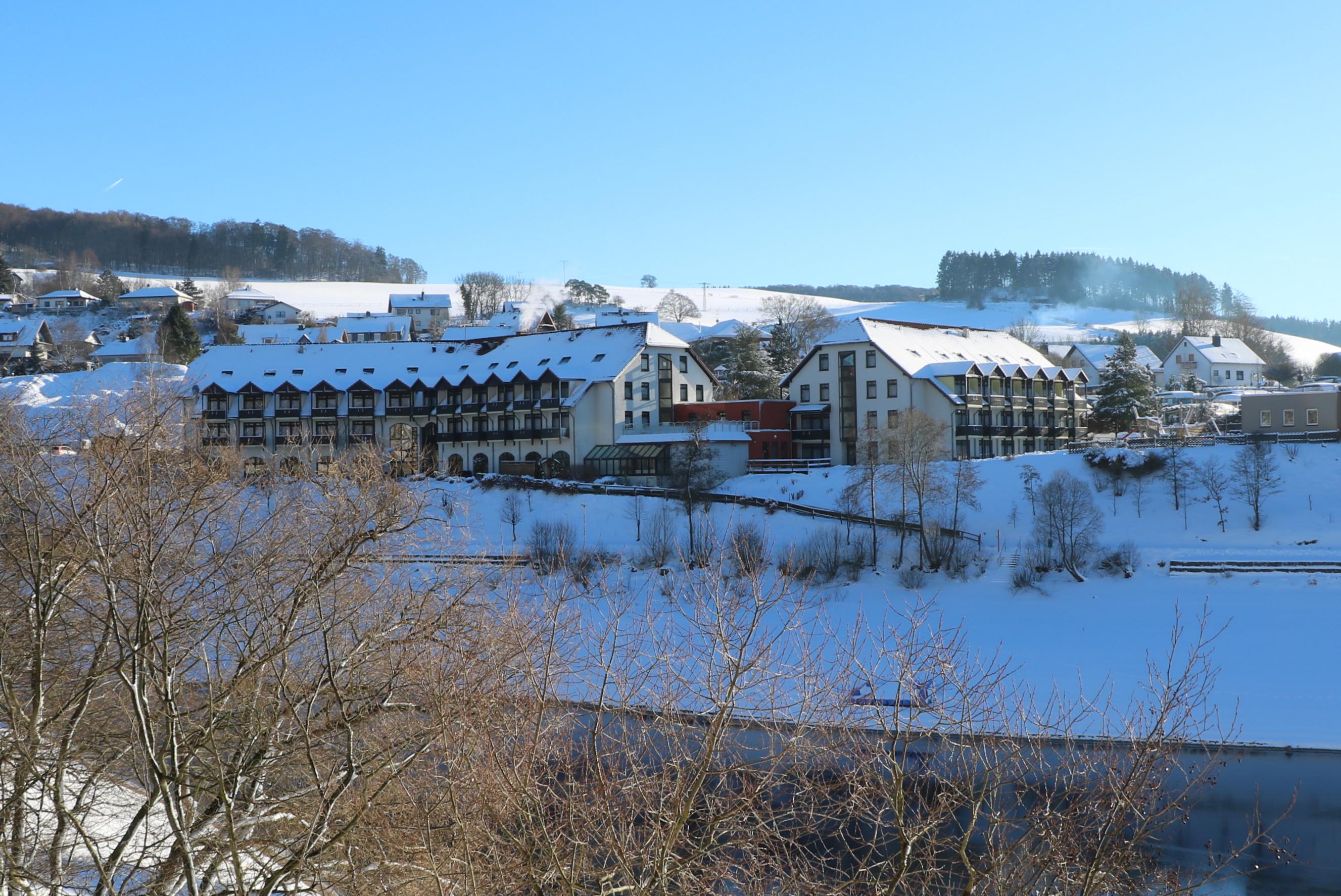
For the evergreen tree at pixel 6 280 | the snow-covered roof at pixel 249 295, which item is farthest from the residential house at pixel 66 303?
the snow-covered roof at pixel 249 295

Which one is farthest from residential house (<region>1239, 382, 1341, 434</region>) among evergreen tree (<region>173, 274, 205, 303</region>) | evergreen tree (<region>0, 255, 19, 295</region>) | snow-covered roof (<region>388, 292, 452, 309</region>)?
evergreen tree (<region>0, 255, 19, 295</region>)

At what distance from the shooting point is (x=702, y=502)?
49188 millimetres

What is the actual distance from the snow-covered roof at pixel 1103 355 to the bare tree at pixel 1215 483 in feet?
183

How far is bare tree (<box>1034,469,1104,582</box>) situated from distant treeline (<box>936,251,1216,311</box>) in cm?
13948

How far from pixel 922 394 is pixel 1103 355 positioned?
60839 mm

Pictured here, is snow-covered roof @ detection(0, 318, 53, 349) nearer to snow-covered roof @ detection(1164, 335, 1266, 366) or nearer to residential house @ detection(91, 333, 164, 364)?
residential house @ detection(91, 333, 164, 364)

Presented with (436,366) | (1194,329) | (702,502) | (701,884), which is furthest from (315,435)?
(1194,329)

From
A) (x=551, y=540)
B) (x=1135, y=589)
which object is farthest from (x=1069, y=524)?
(x=551, y=540)

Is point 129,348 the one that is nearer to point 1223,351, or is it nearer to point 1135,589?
point 1135,589

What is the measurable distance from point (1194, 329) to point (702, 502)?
98171mm

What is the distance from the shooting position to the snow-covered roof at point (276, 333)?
9925 centimetres

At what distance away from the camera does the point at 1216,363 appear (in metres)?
95.0

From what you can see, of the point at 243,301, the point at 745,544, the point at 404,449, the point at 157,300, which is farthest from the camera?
the point at 243,301

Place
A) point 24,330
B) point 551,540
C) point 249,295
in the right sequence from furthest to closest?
point 249,295, point 24,330, point 551,540
